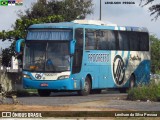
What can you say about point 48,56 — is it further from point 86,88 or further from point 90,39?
point 86,88

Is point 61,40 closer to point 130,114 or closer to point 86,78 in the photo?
point 86,78

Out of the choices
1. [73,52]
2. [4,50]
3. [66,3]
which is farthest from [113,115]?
[66,3]

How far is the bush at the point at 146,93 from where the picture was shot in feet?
81.8

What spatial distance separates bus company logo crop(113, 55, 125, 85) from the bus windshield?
4919mm

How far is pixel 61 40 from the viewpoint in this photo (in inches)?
1169

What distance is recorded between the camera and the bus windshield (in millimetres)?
29531

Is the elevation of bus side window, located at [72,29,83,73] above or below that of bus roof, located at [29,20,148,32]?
below

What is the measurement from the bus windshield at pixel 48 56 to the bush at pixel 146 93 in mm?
4926

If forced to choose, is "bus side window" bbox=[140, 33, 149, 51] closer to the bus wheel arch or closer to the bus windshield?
the bus wheel arch

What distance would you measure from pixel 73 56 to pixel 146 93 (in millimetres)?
5684

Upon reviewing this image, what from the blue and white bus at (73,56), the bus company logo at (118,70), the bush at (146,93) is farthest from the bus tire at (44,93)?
the bush at (146,93)

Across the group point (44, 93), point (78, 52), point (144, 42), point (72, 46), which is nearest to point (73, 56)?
point (78, 52)

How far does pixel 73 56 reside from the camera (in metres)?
29.8

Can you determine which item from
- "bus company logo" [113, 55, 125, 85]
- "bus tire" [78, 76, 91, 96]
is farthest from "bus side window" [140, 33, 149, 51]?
"bus tire" [78, 76, 91, 96]
